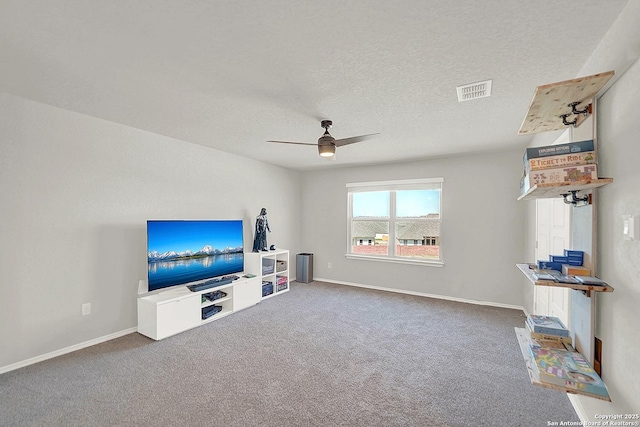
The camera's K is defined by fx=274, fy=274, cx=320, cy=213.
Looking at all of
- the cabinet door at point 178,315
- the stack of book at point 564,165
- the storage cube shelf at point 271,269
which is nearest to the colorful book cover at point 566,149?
the stack of book at point 564,165

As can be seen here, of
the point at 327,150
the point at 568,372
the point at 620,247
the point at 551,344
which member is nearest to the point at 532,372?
the point at 568,372

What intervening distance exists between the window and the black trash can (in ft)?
2.82

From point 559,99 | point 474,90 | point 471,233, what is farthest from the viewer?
point 471,233

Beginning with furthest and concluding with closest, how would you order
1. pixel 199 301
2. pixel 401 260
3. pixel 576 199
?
pixel 401 260
pixel 199 301
pixel 576 199

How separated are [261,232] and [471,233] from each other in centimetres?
361

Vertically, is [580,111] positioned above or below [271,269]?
above

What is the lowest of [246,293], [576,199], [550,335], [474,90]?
[246,293]

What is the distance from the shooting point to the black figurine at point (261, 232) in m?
4.93

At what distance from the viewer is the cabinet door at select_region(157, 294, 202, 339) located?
10.3 feet

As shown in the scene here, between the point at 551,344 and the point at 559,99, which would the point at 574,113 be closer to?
the point at 559,99

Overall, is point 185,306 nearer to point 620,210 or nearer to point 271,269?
point 271,269

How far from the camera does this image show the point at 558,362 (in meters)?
1.49

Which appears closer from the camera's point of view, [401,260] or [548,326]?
[548,326]

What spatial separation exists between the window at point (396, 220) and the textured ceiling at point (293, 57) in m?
2.09
